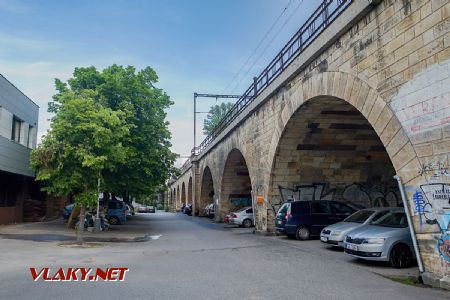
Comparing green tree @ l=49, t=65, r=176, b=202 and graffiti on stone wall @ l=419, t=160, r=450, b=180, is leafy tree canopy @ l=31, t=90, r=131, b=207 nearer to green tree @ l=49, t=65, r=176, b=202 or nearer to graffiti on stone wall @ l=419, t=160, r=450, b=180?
green tree @ l=49, t=65, r=176, b=202

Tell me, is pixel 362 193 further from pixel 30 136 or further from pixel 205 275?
pixel 30 136

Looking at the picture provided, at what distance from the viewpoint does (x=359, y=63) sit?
1160 cm

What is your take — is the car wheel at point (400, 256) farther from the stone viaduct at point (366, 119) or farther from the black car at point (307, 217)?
the black car at point (307, 217)

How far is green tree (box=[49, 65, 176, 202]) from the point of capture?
2309cm

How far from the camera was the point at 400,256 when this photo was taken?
11094 millimetres

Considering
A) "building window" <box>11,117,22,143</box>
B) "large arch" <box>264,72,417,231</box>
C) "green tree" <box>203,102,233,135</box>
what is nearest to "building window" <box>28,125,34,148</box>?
"building window" <box>11,117,22,143</box>

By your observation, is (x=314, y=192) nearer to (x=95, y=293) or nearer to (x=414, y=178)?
(x=414, y=178)

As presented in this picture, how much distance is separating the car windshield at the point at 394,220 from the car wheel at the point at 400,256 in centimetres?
61

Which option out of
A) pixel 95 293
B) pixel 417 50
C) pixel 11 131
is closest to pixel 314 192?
pixel 417 50

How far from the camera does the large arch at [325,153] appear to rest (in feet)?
52.7

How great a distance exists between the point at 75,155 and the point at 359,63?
A: 11110 millimetres

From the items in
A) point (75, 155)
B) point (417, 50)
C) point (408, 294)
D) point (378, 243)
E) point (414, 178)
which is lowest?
point (408, 294)

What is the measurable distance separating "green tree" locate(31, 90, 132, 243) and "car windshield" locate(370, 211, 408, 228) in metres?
10.2

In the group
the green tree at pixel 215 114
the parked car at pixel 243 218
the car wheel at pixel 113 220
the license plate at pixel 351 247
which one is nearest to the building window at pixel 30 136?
the car wheel at pixel 113 220
